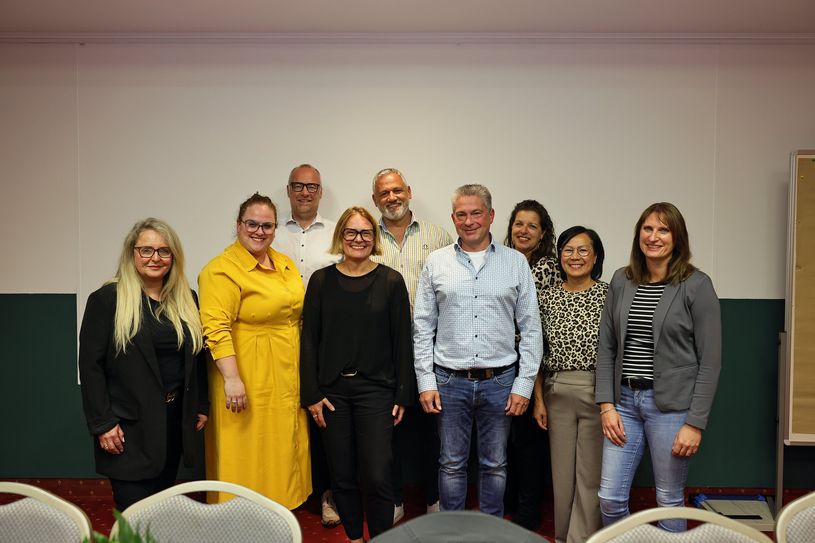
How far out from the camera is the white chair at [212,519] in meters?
1.75

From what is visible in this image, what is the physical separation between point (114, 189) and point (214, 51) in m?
1.05

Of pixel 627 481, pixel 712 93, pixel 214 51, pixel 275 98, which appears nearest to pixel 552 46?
pixel 712 93

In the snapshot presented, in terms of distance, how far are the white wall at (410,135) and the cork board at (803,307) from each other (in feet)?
0.86

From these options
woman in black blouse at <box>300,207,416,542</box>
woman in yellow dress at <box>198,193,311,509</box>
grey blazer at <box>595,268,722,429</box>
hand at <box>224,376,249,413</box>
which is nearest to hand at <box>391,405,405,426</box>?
woman in black blouse at <box>300,207,416,542</box>

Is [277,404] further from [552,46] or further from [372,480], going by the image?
[552,46]

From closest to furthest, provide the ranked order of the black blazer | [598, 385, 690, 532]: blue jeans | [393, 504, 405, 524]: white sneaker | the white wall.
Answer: the black blazer → [598, 385, 690, 532]: blue jeans → [393, 504, 405, 524]: white sneaker → the white wall

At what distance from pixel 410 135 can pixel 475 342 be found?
5.00ft

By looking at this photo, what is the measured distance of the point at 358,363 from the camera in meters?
2.87

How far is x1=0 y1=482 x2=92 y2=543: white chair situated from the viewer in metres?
1.71

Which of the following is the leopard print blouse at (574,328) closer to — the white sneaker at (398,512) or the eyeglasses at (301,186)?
the white sneaker at (398,512)

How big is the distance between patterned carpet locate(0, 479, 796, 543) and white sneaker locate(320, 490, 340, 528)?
0.10 ft

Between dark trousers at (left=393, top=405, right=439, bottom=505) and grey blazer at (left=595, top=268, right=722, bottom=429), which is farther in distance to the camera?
dark trousers at (left=393, top=405, right=439, bottom=505)

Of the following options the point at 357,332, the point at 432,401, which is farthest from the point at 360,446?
the point at 357,332

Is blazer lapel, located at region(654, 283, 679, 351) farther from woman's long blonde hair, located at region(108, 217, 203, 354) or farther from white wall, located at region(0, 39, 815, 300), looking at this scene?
woman's long blonde hair, located at region(108, 217, 203, 354)
